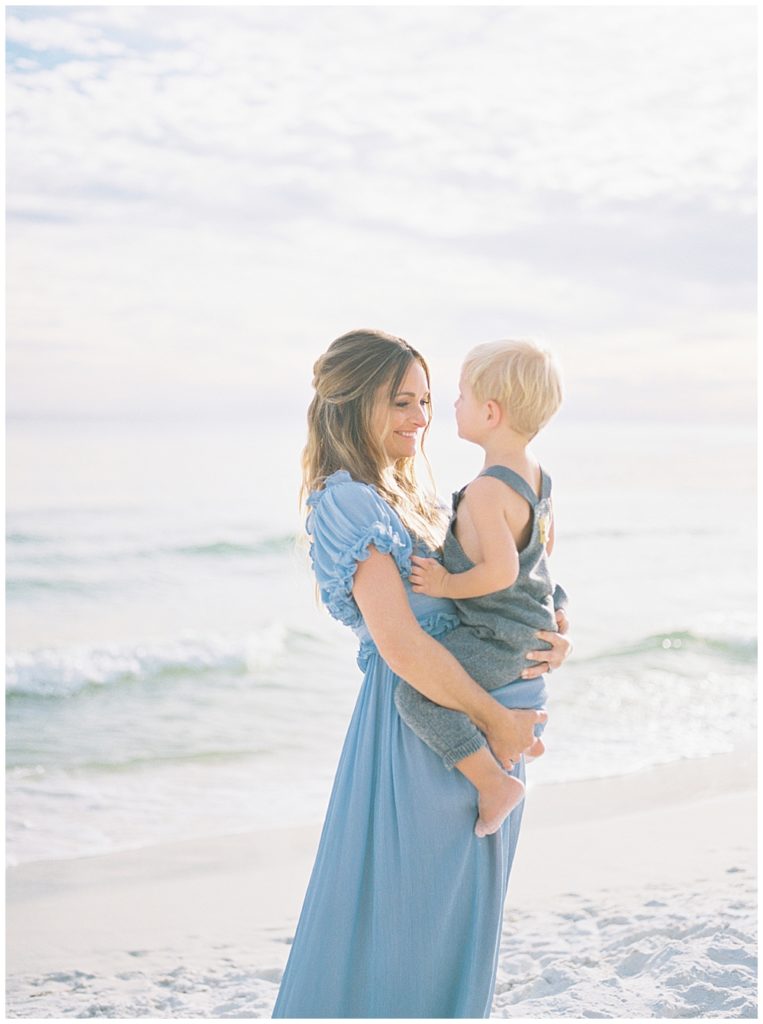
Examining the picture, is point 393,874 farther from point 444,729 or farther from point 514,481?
point 514,481

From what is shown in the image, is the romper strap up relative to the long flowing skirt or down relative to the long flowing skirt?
up

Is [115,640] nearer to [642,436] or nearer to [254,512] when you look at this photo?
[254,512]

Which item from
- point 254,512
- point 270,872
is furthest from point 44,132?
point 270,872

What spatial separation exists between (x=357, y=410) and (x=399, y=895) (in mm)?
1128

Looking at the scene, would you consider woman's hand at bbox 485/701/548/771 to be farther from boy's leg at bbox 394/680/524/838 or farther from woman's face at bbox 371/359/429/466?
woman's face at bbox 371/359/429/466

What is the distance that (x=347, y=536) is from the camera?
8.33ft

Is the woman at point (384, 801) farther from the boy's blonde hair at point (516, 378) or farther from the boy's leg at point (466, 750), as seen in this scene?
the boy's blonde hair at point (516, 378)

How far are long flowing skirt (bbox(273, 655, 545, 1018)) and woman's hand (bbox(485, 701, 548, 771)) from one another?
2.6 inches

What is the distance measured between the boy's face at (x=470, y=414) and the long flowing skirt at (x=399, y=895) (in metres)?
0.59

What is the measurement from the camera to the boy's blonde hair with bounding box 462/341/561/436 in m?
2.61

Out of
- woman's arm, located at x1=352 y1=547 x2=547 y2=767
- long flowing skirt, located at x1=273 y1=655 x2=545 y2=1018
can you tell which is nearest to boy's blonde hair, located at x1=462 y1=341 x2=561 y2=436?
woman's arm, located at x1=352 y1=547 x2=547 y2=767

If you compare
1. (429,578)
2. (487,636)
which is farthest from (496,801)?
(429,578)

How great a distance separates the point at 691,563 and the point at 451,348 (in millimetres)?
10548

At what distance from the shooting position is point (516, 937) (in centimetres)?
479
